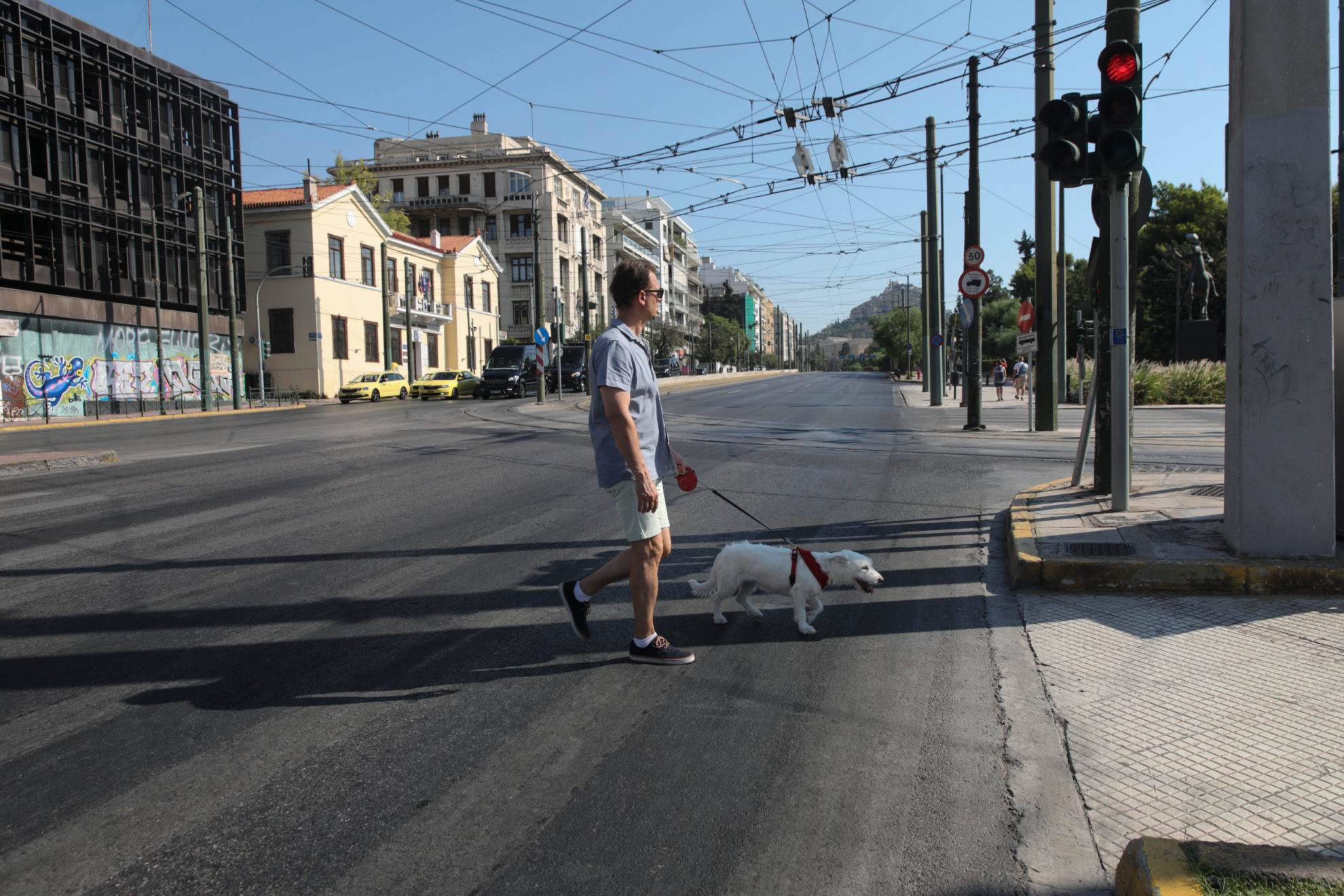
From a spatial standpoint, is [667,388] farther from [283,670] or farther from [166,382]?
[283,670]

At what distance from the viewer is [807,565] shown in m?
4.72

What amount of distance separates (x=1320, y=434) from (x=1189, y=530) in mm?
1259

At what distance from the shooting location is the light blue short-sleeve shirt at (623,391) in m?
3.97

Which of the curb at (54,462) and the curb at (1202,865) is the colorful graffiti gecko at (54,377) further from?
the curb at (1202,865)

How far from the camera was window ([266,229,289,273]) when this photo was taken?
148 ft

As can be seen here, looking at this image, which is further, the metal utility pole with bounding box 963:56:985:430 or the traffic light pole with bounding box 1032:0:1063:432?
the metal utility pole with bounding box 963:56:985:430

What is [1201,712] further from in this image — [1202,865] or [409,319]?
[409,319]

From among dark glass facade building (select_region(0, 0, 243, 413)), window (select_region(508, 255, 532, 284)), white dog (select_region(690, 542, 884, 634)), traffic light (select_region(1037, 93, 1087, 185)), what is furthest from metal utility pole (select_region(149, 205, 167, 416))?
window (select_region(508, 255, 532, 284))

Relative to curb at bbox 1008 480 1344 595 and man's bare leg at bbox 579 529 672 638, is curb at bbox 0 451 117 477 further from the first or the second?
curb at bbox 1008 480 1344 595

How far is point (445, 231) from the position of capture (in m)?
74.8

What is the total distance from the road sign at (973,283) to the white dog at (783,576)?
14.9 meters

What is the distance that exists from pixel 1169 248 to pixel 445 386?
137 feet

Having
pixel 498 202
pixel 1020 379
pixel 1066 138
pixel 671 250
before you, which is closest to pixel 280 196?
pixel 498 202

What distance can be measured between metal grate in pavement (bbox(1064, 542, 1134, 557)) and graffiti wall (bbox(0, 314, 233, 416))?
29.8 metres
